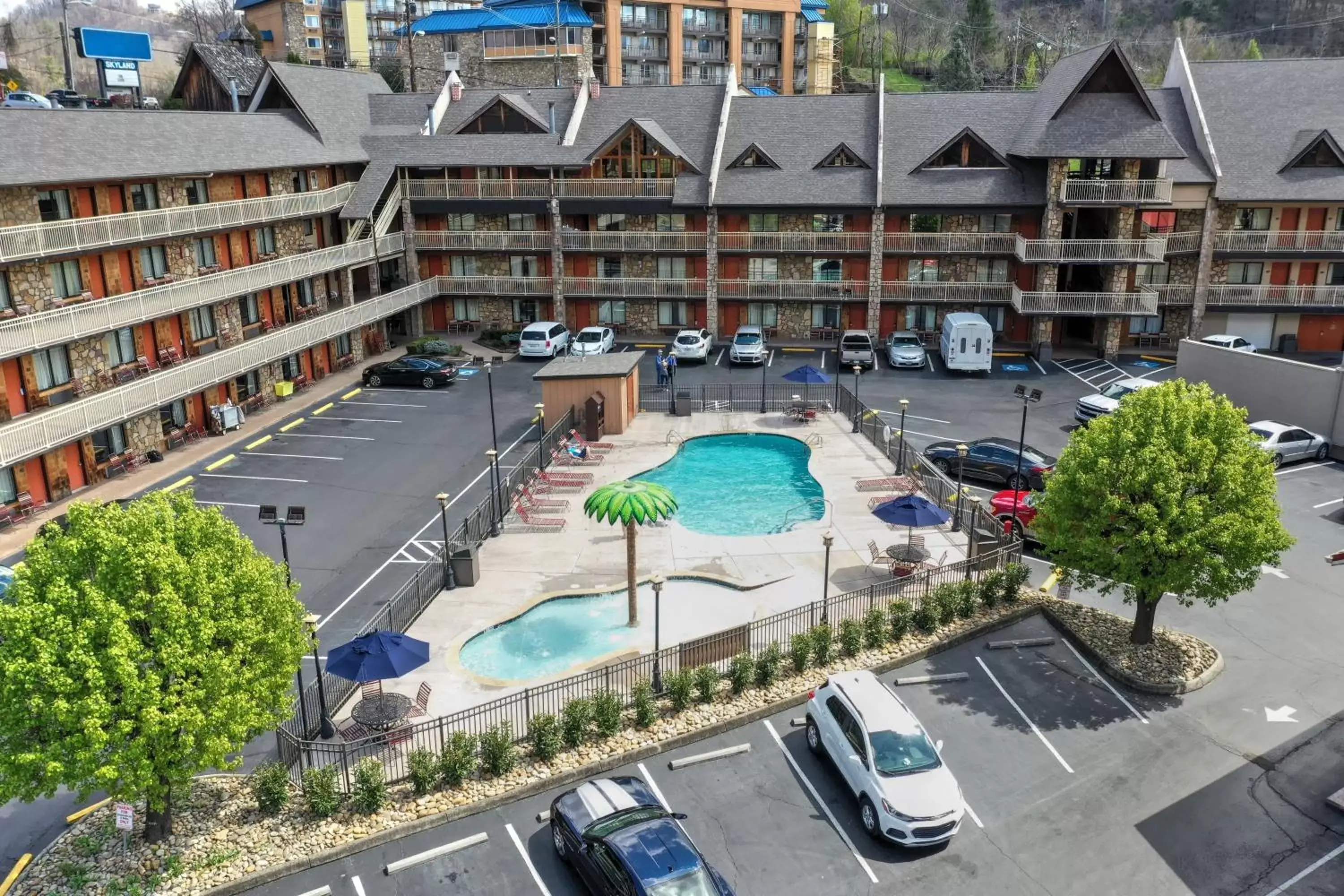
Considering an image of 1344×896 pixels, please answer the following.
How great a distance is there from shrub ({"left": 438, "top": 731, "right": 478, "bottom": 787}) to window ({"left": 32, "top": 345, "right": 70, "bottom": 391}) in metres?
23.6

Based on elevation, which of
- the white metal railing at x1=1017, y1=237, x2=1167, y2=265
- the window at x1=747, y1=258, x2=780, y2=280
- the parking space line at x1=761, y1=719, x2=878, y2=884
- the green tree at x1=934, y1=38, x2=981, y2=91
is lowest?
the parking space line at x1=761, y1=719, x2=878, y2=884

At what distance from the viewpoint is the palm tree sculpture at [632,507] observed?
963 inches

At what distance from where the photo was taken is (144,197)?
39781 mm

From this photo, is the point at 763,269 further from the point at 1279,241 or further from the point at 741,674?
the point at 741,674

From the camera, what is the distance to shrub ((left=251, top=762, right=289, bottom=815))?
18.6 meters

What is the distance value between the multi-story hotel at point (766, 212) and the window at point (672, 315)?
107 millimetres

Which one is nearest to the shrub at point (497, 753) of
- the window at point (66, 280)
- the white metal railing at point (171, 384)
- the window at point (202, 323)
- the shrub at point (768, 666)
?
the shrub at point (768, 666)

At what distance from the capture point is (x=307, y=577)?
2900cm

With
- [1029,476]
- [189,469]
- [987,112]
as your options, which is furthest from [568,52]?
[1029,476]

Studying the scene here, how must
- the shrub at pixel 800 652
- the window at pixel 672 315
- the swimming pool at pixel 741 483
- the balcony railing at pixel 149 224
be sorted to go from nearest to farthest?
the shrub at pixel 800 652 → the balcony railing at pixel 149 224 → the swimming pool at pixel 741 483 → the window at pixel 672 315

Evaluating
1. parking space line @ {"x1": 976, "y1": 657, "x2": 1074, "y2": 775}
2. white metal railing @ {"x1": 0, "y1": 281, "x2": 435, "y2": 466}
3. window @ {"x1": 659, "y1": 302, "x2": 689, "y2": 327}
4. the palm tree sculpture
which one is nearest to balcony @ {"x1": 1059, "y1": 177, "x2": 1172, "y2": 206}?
window @ {"x1": 659, "y1": 302, "x2": 689, "y2": 327}

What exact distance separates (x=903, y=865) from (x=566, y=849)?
572cm

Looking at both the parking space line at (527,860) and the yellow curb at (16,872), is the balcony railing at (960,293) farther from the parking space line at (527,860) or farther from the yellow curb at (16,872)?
the yellow curb at (16,872)

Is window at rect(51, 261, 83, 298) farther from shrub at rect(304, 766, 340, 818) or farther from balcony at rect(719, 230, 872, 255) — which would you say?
balcony at rect(719, 230, 872, 255)
